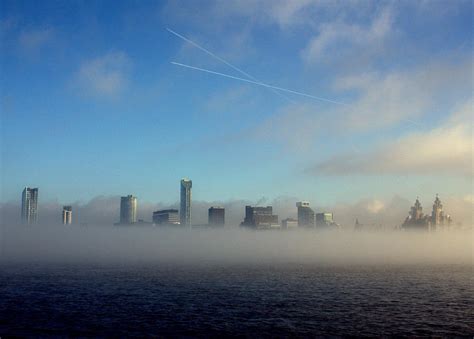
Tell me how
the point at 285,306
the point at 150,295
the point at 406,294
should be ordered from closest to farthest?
the point at 285,306
the point at 150,295
the point at 406,294

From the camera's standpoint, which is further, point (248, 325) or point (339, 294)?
point (339, 294)

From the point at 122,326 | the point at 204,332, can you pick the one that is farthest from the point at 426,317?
the point at 122,326

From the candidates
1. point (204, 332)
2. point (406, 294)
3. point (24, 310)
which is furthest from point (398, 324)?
point (24, 310)

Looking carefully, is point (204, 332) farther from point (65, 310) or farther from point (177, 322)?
point (65, 310)

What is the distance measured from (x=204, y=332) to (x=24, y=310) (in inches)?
2628

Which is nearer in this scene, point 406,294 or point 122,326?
point 122,326

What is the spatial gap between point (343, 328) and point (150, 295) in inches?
3541

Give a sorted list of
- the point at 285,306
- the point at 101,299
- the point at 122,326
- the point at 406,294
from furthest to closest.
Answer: the point at 406,294, the point at 101,299, the point at 285,306, the point at 122,326

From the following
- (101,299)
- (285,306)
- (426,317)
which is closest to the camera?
(426,317)

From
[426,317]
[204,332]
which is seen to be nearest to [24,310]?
[204,332]

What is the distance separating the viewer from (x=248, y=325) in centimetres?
12044

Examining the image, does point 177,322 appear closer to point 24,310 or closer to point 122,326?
point 122,326

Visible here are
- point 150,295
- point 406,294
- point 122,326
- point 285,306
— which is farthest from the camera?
point 406,294

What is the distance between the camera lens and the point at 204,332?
11188 centimetres
